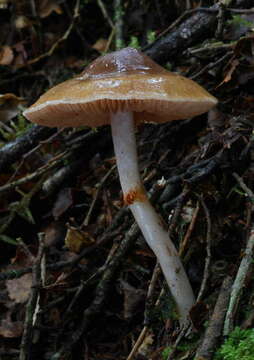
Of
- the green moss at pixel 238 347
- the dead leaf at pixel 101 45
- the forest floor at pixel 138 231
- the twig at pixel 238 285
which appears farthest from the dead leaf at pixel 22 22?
the green moss at pixel 238 347

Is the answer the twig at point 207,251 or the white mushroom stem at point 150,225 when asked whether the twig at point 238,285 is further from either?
the white mushroom stem at point 150,225

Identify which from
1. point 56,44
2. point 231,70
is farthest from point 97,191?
point 56,44

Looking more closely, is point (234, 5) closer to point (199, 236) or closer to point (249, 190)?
point (249, 190)

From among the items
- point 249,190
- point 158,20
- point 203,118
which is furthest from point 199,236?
point 158,20

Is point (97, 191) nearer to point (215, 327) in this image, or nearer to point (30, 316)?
point (30, 316)

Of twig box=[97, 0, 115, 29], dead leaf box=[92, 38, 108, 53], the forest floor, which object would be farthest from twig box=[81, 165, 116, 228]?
twig box=[97, 0, 115, 29]

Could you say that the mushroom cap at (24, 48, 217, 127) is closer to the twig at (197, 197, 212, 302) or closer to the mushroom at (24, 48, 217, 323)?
the mushroom at (24, 48, 217, 323)
